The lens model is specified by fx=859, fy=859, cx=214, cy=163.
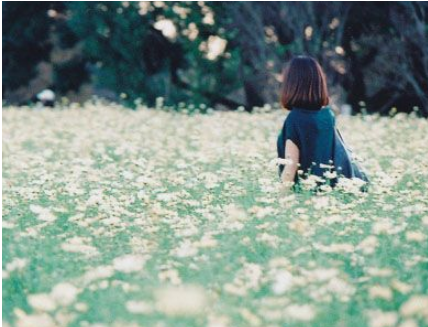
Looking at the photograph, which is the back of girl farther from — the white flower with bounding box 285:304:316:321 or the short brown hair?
the white flower with bounding box 285:304:316:321

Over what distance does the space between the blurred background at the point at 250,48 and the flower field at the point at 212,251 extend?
7.64 meters

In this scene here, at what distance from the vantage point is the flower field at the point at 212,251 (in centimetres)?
277

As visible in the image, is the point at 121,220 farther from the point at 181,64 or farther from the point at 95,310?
the point at 181,64

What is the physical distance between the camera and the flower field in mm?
2773

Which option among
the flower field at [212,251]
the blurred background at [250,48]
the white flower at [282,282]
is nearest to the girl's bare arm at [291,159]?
the flower field at [212,251]

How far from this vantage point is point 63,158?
25.0 ft

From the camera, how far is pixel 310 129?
5.58m

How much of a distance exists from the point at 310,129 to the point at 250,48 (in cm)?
983

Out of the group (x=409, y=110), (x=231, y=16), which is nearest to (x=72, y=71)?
(x=231, y=16)

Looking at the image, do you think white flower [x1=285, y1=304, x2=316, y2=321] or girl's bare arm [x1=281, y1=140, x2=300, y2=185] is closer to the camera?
white flower [x1=285, y1=304, x2=316, y2=321]

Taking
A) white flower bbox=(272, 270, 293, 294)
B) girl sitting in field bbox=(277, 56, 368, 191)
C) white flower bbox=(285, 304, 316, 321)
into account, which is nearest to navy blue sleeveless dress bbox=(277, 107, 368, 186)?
girl sitting in field bbox=(277, 56, 368, 191)

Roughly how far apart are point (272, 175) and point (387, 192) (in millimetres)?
1277

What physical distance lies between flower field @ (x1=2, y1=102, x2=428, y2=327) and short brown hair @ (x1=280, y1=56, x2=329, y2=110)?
0.51 m

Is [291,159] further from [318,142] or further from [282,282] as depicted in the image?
[282,282]
